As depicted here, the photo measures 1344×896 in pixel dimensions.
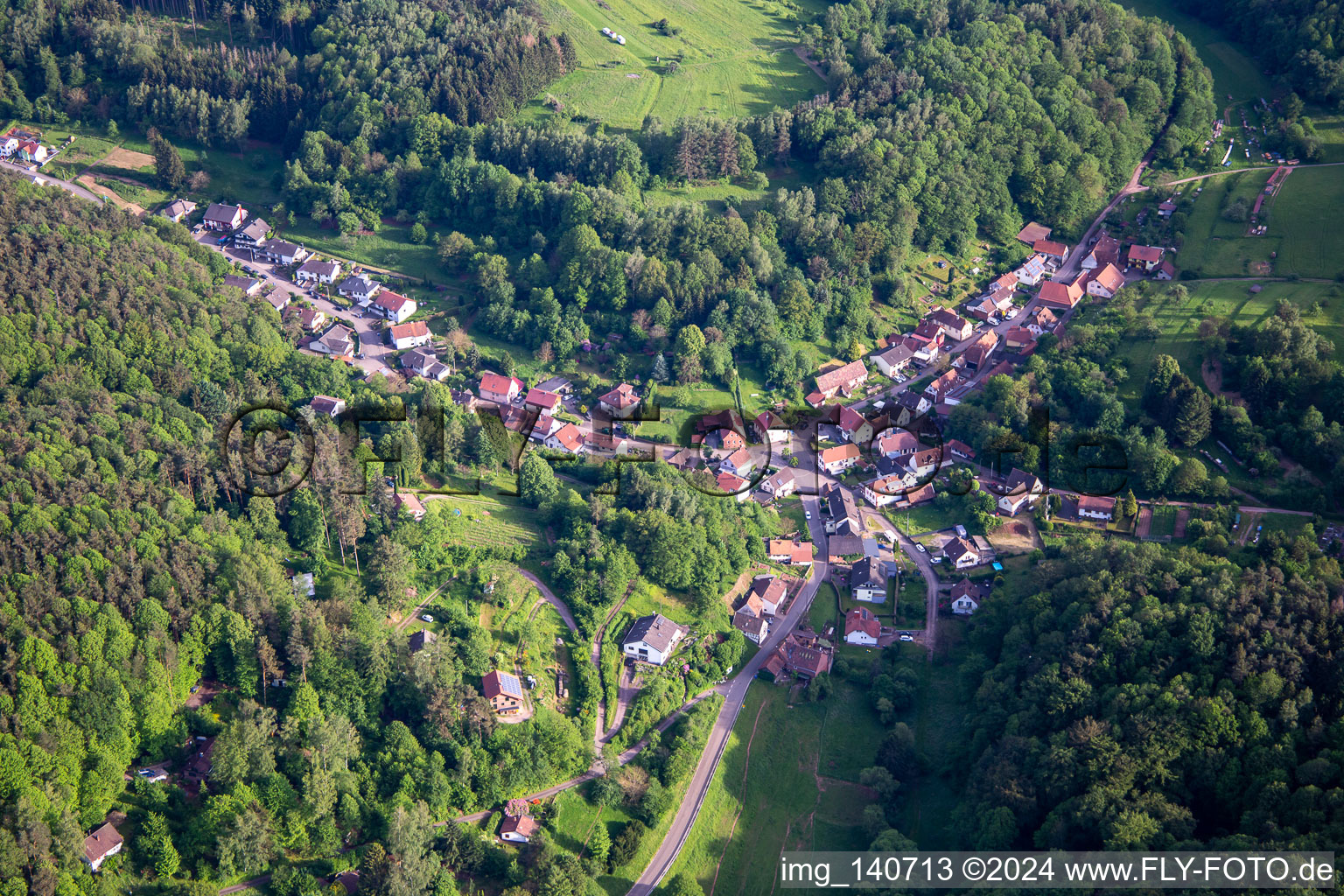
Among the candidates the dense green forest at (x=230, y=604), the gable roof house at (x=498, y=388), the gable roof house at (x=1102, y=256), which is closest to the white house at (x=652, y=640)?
the dense green forest at (x=230, y=604)

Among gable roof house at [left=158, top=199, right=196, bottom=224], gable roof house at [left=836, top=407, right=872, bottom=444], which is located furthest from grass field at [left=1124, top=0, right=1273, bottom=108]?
gable roof house at [left=158, top=199, right=196, bottom=224]

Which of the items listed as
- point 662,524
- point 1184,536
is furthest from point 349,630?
point 1184,536

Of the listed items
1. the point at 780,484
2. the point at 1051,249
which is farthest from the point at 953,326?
the point at 780,484

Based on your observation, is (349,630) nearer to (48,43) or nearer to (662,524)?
(662,524)

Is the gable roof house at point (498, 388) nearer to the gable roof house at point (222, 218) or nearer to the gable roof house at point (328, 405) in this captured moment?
the gable roof house at point (328, 405)

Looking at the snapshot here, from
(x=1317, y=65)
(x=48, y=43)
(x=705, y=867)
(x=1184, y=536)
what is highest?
(x=1317, y=65)
